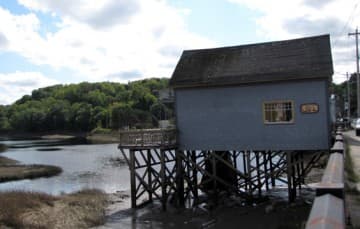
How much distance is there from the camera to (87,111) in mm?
162375

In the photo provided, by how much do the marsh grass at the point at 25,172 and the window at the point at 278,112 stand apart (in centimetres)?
2671

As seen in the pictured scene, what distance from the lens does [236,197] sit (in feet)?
72.4

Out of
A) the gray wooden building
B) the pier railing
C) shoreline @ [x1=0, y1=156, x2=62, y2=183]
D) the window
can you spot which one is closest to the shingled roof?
the gray wooden building

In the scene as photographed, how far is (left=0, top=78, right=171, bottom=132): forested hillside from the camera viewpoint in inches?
5684

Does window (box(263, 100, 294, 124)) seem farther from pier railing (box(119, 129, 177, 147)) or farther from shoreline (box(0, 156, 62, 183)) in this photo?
shoreline (box(0, 156, 62, 183))

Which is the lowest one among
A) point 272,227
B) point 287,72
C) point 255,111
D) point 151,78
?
point 272,227

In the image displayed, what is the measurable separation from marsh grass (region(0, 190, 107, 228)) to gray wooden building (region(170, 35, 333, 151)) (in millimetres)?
5608

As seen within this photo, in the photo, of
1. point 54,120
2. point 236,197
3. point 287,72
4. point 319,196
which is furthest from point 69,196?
point 54,120

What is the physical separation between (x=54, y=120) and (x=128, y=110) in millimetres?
36253

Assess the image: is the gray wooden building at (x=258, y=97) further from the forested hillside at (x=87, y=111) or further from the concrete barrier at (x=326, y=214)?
the forested hillside at (x=87, y=111)

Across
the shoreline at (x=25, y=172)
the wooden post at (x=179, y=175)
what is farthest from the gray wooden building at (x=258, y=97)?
the shoreline at (x=25, y=172)

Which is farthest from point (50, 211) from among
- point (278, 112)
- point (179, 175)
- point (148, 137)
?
point (278, 112)

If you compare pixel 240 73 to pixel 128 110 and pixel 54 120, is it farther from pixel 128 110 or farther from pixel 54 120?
pixel 54 120

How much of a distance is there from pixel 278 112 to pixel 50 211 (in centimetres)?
1129
